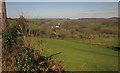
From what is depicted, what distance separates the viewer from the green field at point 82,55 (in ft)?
25.2

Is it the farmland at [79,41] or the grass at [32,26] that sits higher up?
the grass at [32,26]

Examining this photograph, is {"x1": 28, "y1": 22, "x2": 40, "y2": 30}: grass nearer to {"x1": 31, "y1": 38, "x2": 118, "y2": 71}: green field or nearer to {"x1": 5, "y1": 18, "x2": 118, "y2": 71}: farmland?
{"x1": 5, "y1": 18, "x2": 118, "y2": 71}: farmland

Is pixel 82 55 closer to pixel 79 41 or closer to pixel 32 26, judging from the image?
pixel 79 41

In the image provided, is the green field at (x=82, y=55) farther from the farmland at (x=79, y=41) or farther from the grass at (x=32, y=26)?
the grass at (x=32, y=26)

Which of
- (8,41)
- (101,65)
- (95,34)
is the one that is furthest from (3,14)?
(95,34)

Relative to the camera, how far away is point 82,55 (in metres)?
8.41

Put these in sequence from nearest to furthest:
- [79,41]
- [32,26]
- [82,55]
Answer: [82,55] → [32,26] → [79,41]

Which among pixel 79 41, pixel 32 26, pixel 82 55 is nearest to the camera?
pixel 82 55

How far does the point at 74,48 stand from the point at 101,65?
164 centimetres

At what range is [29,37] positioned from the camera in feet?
28.2

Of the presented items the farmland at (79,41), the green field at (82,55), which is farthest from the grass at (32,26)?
the green field at (82,55)

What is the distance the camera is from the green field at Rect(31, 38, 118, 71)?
25.2 feet

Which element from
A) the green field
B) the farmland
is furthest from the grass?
the green field

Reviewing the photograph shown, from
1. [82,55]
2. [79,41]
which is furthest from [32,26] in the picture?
[82,55]
